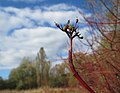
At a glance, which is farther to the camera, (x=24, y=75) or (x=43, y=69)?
(x=24, y=75)

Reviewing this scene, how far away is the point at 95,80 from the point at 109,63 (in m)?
0.49

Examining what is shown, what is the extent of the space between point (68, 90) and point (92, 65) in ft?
6.19

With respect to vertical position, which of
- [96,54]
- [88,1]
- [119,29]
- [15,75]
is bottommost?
[96,54]

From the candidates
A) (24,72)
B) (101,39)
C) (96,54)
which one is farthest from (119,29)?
(24,72)

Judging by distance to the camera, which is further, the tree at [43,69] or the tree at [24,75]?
the tree at [24,75]

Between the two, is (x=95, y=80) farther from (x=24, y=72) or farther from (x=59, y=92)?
(x=24, y=72)

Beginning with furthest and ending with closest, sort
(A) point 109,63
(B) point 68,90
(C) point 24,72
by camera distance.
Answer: (C) point 24,72 → (B) point 68,90 → (A) point 109,63

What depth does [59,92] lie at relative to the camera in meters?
6.57

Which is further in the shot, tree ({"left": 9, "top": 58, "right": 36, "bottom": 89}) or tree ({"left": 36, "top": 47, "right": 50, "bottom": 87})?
tree ({"left": 9, "top": 58, "right": 36, "bottom": 89})

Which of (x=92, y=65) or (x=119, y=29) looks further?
(x=119, y=29)

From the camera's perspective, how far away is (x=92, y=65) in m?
4.44

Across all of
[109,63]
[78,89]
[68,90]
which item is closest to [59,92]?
[68,90]

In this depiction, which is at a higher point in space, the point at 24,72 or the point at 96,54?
the point at 24,72

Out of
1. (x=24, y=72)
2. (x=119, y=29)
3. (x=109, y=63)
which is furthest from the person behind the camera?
(x=24, y=72)
